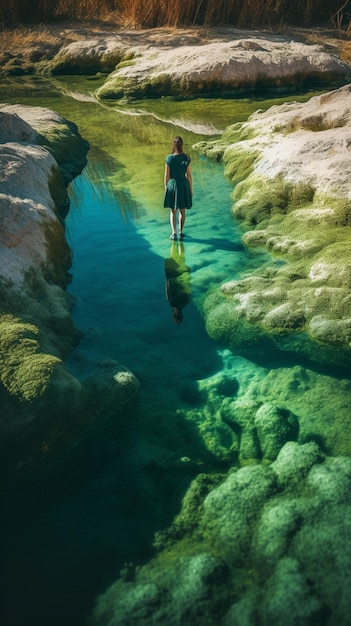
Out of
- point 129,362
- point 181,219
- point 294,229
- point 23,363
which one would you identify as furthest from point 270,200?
point 23,363

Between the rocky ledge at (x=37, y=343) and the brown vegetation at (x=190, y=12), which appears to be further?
the brown vegetation at (x=190, y=12)

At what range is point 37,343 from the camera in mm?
4797

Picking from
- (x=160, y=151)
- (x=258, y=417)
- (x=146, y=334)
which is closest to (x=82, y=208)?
(x=160, y=151)

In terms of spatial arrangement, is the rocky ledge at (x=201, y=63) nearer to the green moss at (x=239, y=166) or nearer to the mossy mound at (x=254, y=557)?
the green moss at (x=239, y=166)

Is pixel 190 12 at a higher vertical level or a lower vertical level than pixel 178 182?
higher

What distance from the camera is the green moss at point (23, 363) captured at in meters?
4.38

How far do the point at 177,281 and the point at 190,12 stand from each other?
14.7 meters

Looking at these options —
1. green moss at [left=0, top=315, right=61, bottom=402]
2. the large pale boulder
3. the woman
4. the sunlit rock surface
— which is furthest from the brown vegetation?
green moss at [left=0, top=315, right=61, bottom=402]

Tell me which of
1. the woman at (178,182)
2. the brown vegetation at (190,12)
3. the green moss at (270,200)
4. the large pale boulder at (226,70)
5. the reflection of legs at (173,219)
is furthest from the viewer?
the brown vegetation at (190,12)

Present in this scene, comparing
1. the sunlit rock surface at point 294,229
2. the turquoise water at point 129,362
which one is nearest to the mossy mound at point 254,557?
the turquoise water at point 129,362

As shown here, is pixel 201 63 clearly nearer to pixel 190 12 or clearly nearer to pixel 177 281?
pixel 190 12

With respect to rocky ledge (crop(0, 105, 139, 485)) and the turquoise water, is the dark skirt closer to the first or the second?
the turquoise water

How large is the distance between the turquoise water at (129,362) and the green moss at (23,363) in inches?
25.6

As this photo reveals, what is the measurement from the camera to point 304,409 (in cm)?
484
